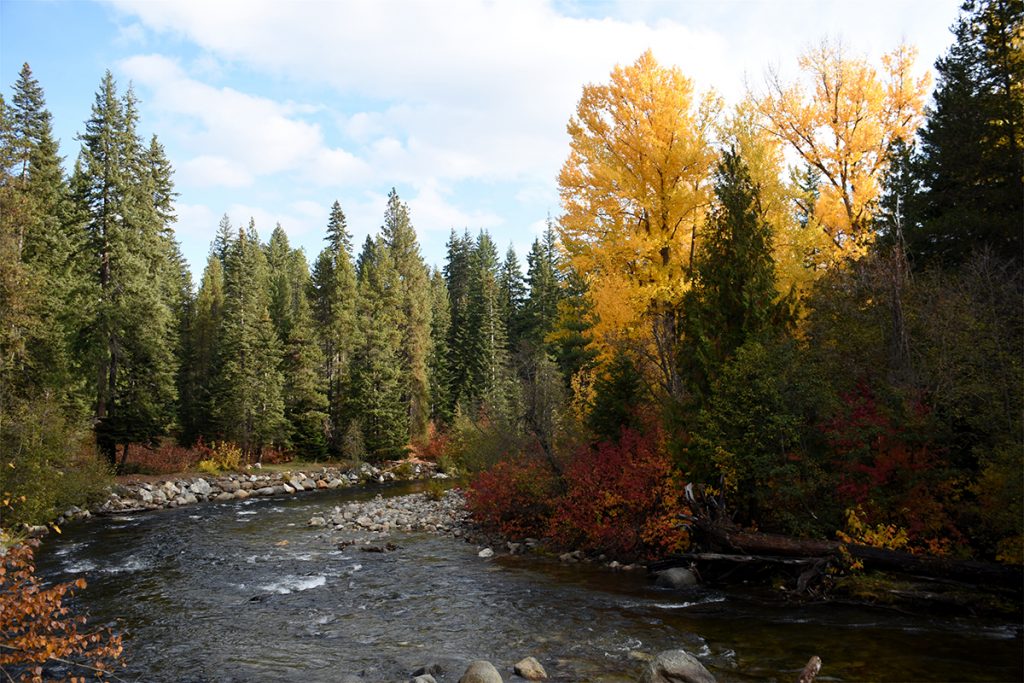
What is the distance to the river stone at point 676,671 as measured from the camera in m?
7.30

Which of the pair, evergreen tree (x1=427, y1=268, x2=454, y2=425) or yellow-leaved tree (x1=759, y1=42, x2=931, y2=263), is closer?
yellow-leaved tree (x1=759, y1=42, x2=931, y2=263)

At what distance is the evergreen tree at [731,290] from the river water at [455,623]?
4933 mm

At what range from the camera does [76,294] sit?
30094 millimetres

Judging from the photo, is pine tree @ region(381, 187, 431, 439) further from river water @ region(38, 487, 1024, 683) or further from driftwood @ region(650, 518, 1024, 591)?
driftwood @ region(650, 518, 1024, 591)

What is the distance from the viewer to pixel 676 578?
1239 centimetres

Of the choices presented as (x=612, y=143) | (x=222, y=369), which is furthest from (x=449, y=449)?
(x=612, y=143)

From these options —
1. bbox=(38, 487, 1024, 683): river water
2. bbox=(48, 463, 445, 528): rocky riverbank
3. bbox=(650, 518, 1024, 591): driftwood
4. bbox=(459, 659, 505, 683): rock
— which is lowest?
bbox=(48, 463, 445, 528): rocky riverbank

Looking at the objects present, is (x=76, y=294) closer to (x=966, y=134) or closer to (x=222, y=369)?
(x=222, y=369)

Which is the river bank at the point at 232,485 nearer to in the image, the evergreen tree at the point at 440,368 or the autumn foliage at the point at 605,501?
the evergreen tree at the point at 440,368

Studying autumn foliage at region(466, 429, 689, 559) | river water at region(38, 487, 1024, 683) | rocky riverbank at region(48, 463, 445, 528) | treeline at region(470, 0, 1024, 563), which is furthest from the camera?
rocky riverbank at region(48, 463, 445, 528)

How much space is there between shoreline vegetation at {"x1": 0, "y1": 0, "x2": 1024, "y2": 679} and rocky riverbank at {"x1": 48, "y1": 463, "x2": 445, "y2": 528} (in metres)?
0.26

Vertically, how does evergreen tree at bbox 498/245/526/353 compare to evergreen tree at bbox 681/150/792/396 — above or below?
above

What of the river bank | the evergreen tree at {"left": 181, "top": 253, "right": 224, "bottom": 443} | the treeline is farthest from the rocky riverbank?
the treeline

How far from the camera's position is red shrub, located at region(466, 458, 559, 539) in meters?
17.4
